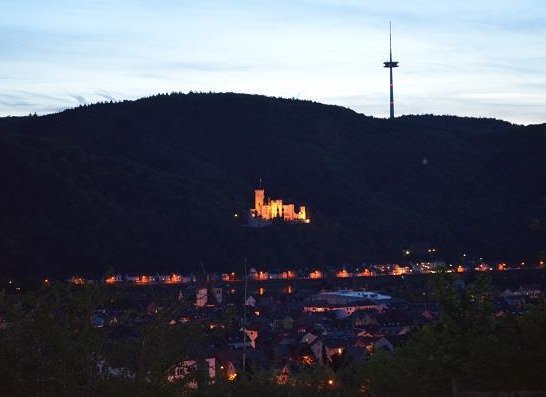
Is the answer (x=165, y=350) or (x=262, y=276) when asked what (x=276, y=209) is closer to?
(x=262, y=276)

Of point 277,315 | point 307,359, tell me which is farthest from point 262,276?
point 307,359

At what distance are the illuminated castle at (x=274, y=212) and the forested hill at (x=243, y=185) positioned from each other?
86.8 inches

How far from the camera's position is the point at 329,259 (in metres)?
106

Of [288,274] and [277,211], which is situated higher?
[277,211]

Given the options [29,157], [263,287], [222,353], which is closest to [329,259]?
[263,287]

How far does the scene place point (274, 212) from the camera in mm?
115875

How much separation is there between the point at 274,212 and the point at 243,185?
16405 millimetres

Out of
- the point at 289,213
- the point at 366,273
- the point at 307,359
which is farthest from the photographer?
the point at 289,213

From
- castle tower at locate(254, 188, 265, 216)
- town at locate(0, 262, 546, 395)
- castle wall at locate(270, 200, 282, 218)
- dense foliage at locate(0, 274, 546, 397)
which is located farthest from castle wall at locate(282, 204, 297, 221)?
dense foliage at locate(0, 274, 546, 397)

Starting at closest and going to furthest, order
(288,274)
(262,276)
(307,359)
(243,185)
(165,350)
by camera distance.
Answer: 1. (165,350)
2. (307,359)
3. (262,276)
4. (288,274)
5. (243,185)

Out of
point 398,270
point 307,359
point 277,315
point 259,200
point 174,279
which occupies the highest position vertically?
point 259,200

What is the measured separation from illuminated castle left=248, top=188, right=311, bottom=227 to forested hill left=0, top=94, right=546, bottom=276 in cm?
220

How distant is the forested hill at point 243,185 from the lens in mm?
94250

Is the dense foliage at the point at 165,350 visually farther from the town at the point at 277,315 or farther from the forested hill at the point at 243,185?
the forested hill at the point at 243,185
